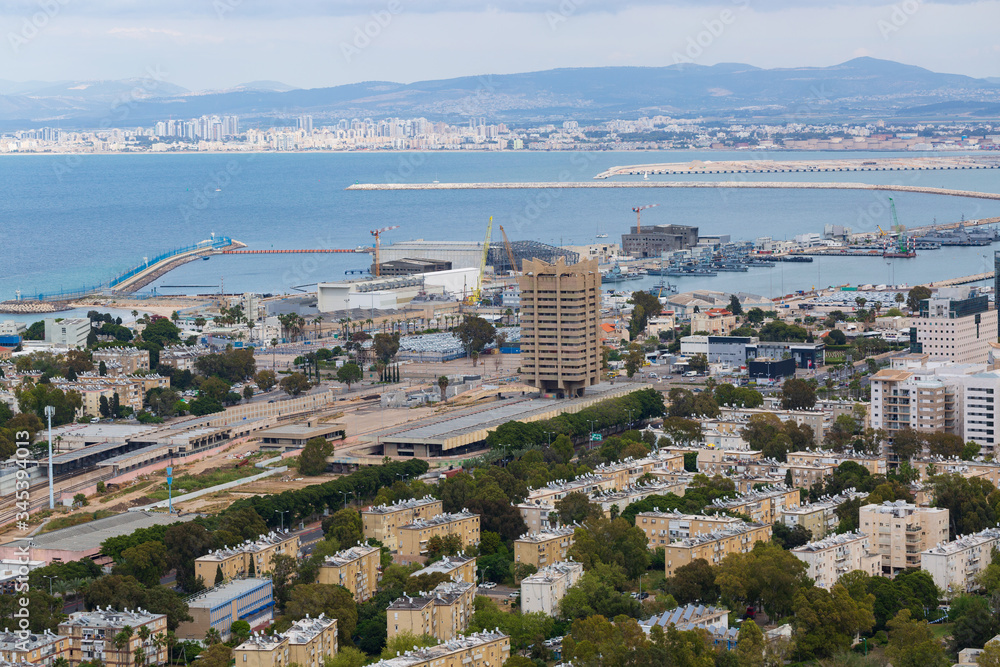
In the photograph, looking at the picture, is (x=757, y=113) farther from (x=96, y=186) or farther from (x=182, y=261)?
(x=182, y=261)

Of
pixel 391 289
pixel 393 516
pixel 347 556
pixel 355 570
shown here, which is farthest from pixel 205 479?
pixel 391 289

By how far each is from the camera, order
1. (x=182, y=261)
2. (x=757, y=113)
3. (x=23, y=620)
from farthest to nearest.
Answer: (x=757, y=113)
(x=182, y=261)
(x=23, y=620)

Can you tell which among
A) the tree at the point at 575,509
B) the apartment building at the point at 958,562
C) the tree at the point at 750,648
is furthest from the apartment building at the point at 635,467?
the tree at the point at 750,648

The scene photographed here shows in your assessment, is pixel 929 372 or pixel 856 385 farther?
pixel 856 385

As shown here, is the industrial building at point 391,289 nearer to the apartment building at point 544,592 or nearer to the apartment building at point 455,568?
the apartment building at point 455,568

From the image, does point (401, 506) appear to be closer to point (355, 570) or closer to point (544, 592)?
point (355, 570)

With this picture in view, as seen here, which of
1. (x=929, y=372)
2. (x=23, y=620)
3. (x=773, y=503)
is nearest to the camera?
(x=23, y=620)

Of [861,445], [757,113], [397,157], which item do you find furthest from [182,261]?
[757,113]
